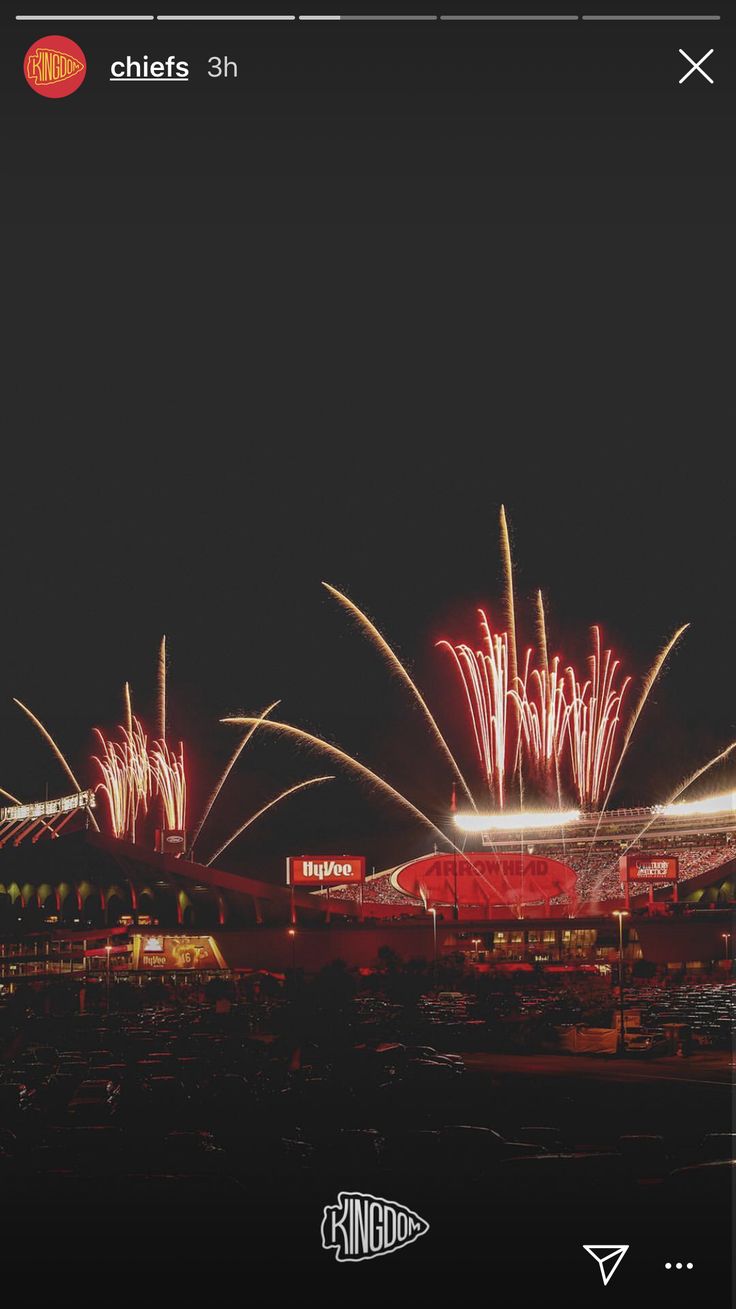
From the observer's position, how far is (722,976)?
69875mm

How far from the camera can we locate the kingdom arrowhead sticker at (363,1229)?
853cm

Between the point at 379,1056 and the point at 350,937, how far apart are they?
54.7 m

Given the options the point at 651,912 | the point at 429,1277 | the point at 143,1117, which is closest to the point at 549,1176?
the point at 429,1277

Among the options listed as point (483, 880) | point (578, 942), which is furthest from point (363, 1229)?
point (578, 942)

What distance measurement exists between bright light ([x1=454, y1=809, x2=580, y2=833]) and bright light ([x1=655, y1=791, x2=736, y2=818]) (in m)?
9.39

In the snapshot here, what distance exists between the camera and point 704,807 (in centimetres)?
10581

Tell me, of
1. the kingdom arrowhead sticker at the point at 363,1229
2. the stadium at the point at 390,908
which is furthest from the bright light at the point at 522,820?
the kingdom arrowhead sticker at the point at 363,1229

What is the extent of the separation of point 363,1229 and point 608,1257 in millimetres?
1756

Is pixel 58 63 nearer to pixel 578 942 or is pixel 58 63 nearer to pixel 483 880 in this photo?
pixel 483 880

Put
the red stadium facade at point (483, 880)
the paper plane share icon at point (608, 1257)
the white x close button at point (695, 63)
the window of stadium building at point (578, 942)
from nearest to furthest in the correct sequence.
→ the paper plane share icon at point (608, 1257), the white x close button at point (695, 63), the red stadium facade at point (483, 880), the window of stadium building at point (578, 942)

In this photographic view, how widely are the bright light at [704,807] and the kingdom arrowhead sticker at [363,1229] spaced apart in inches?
3968

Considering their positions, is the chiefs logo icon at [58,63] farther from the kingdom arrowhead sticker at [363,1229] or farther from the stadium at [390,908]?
the stadium at [390,908]

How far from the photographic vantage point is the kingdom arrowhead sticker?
853cm

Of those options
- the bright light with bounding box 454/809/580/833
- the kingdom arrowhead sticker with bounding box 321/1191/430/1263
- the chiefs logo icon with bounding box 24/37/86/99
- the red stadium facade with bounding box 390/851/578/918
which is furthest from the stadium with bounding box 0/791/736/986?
the chiefs logo icon with bounding box 24/37/86/99
